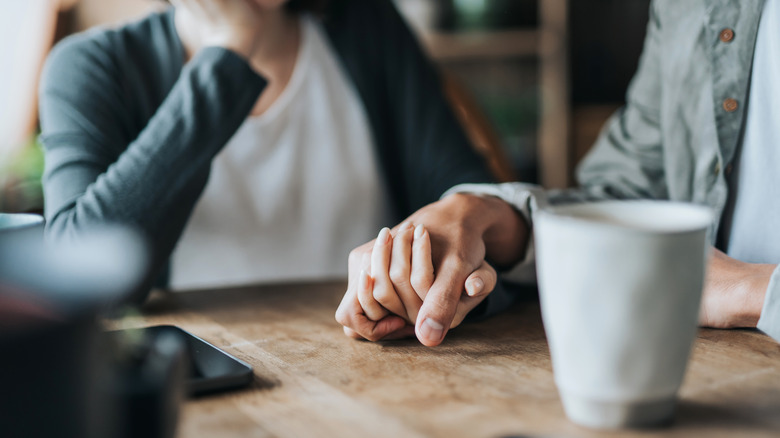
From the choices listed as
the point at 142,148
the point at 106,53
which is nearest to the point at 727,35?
the point at 142,148

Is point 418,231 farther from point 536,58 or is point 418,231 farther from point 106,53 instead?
point 536,58

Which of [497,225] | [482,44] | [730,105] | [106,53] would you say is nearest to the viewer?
[497,225]

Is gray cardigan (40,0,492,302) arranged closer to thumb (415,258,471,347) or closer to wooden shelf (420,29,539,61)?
thumb (415,258,471,347)

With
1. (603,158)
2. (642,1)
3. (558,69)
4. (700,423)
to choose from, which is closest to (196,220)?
(603,158)

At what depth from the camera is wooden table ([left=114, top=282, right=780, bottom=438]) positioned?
1.26 ft

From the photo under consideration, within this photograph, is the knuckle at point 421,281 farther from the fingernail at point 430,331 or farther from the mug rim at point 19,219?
the mug rim at point 19,219

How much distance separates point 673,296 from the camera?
341 mm

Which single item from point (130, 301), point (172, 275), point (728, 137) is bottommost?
point (172, 275)

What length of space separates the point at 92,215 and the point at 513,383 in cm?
54

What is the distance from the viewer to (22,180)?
80.0 inches

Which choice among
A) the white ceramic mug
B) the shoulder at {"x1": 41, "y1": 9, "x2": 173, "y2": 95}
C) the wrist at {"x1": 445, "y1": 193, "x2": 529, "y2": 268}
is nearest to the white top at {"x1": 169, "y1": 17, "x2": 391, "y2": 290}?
the shoulder at {"x1": 41, "y1": 9, "x2": 173, "y2": 95}

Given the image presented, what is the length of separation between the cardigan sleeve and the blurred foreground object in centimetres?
47

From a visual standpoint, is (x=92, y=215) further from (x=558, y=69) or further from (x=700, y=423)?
(x=558, y=69)

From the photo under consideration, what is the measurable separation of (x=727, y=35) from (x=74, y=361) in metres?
0.78
